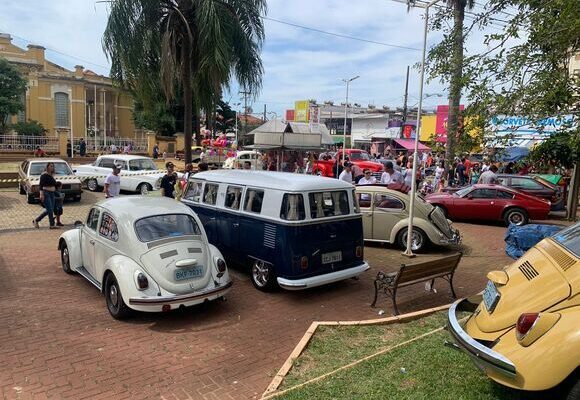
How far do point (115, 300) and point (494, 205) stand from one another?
12125 millimetres

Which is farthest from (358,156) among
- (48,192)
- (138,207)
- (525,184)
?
(138,207)

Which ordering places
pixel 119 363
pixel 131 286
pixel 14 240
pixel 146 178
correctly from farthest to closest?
pixel 146 178, pixel 14 240, pixel 131 286, pixel 119 363

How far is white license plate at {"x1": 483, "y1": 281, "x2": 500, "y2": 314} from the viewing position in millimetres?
4133

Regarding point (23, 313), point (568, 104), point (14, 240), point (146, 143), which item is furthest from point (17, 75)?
point (568, 104)

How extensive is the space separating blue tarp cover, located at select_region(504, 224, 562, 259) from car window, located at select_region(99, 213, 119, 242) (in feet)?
27.0

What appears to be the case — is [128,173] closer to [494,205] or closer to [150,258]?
[150,258]

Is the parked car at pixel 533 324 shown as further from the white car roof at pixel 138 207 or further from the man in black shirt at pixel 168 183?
the man in black shirt at pixel 168 183

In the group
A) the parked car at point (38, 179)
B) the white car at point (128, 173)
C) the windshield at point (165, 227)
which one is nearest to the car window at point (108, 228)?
the windshield at point (165, 227)

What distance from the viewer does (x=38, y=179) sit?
16484 millimetres

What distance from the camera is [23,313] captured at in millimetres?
6586

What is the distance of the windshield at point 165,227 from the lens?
668 centimetres

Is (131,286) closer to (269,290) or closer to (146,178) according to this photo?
(269,290)

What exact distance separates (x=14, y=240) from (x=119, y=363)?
24.5ft

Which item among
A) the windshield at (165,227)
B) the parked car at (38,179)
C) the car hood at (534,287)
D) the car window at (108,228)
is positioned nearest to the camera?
the car hood at (534,287)
